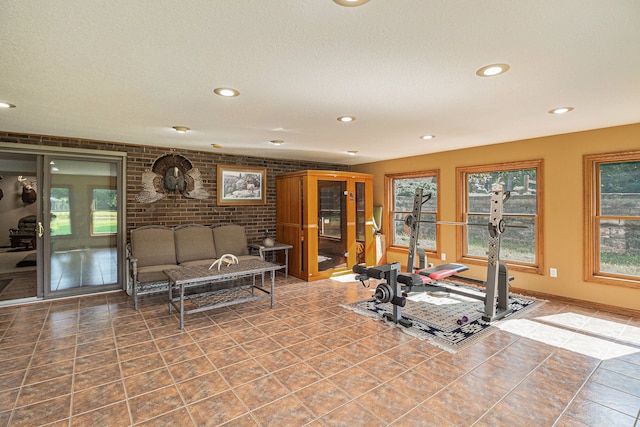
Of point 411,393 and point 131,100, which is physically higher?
point 131,100

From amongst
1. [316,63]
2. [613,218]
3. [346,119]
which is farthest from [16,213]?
[613,218]

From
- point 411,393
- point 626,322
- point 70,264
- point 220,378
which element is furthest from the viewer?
point 70,264

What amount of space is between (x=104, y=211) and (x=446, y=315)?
16.6 ft

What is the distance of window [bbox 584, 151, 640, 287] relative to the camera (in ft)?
12.1

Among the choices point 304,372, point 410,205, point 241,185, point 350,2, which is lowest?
point 304,372

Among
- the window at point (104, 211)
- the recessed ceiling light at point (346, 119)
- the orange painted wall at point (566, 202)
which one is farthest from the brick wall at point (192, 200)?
the orange painted wall at point (566, 202)

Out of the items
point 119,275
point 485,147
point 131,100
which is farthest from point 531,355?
point 119,275

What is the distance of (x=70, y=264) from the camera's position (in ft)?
14.8

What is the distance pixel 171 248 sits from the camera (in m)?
4.69

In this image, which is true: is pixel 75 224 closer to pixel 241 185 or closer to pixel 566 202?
pixel 241 185

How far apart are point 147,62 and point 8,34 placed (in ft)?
2.14

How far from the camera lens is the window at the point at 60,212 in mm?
4336

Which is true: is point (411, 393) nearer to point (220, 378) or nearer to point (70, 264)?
point (220, 378)

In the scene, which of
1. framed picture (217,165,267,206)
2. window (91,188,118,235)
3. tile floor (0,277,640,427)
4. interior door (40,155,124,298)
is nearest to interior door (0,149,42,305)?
interior door (40,155,124,298)
